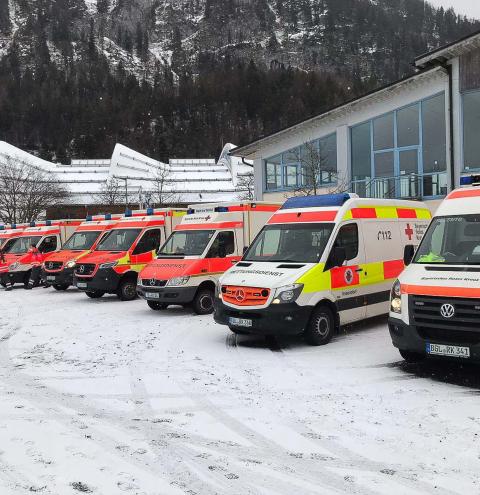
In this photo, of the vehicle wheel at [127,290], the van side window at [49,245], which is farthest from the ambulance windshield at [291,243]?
the van side window at [49,245]

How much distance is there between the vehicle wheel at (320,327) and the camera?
8.65m

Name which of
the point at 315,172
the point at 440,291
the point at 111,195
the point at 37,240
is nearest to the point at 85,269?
the point at 37,240

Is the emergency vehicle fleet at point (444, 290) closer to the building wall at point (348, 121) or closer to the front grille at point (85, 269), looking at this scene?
the building wall at point (348, 121)

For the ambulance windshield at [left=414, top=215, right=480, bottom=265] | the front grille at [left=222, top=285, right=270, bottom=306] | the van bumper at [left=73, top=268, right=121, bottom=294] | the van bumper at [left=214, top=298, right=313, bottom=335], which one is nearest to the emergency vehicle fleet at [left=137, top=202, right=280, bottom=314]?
the van bumper at [left=73, top=268, right=121, bottom=294]

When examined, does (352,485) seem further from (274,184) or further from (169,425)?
(274,184)

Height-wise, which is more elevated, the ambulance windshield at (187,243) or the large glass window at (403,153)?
the large glass window at (403,153)

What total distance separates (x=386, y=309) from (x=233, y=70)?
483 feet

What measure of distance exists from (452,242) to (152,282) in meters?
6.81

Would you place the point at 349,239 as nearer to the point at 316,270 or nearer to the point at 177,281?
the point at 316,270

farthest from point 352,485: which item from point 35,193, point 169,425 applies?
point 35,193

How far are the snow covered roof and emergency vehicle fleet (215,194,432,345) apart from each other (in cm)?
6337

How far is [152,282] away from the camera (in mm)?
12391

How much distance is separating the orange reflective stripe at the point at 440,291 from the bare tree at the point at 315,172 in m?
13.7

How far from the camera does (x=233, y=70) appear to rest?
150 metres
